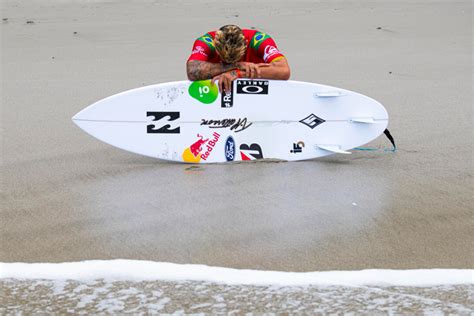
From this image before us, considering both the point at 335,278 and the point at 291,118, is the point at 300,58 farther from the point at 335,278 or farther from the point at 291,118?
the point at 335,278

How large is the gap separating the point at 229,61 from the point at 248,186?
0.71 m

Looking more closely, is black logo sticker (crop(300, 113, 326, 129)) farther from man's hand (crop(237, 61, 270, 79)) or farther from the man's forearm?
the man's forearm

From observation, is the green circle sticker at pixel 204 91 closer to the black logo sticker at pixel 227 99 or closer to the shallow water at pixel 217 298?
the black logo sticker at pixel 227 99

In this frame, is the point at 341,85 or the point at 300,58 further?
A: the point at 300,58

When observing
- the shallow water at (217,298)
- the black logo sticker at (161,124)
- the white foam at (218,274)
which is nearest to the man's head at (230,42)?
the black logo sticker at (161,124)

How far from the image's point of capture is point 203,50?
4191 millimetres

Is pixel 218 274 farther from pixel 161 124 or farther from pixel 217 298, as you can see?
pixel 161 124

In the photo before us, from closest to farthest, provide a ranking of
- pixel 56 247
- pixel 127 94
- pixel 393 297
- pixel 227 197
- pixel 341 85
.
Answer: pixel 393 297 → pixel 56 247 → pixel 227 197 → pixel 127 94 → pixel 341 85

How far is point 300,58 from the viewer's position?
7.71 m

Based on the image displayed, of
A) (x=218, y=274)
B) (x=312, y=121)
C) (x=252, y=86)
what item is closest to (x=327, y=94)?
(x=312, y=121)

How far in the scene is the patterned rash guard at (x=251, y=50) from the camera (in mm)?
4184

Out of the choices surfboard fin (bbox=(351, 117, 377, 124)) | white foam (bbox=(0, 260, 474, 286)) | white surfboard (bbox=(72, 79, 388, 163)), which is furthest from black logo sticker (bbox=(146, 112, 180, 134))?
white foam (bbox=(0, 260, 474, 286))

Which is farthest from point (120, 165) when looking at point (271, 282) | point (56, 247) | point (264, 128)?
point (271, 282)

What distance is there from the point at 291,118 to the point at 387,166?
61 cm
